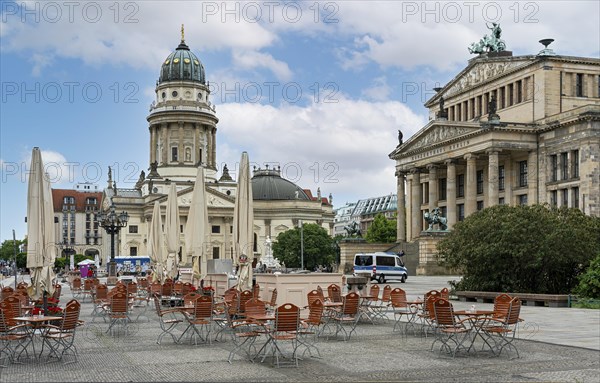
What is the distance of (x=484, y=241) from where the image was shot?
32188 millimetres

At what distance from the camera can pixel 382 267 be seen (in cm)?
5394

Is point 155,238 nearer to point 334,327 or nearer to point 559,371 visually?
point 334,327

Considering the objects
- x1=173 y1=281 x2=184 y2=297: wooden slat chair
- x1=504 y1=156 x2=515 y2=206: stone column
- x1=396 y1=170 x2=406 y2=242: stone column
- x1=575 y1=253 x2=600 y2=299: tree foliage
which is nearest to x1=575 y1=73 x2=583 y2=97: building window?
x1=504 y1=156 x2=515 y2=206: stone column

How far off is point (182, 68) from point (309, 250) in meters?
46.2

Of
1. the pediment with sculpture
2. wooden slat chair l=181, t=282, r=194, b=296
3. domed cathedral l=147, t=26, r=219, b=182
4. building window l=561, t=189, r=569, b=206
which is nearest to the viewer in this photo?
wooden slat chair l=181, t=282, r=194, b=296

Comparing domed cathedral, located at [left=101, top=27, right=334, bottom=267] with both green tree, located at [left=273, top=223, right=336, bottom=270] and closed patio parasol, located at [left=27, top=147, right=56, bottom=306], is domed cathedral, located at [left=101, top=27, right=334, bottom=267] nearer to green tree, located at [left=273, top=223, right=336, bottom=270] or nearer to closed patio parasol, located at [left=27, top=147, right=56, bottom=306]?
green tree, located at [left=273, top=223, right=336, bottom=270]

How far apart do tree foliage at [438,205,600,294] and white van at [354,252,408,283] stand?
63.9 feet

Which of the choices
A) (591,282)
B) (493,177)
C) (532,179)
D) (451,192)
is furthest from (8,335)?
(451,192)

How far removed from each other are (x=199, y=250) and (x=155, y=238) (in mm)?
8407

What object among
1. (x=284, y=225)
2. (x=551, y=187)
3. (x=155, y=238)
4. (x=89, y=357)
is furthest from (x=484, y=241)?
(x=284, y=225)

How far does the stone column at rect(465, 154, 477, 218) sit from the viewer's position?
67.4 metres

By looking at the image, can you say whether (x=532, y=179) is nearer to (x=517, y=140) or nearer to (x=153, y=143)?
(x=517, y=140)

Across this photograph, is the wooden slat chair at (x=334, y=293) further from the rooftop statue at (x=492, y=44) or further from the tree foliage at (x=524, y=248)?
the rooftop statue at (x=492, y=44)

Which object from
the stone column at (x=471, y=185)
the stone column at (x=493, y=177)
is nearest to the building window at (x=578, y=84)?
the stone column at (x=493, y=177)
